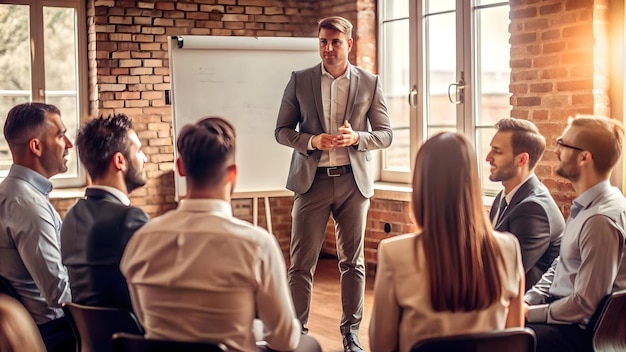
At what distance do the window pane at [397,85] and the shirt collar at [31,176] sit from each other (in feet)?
12.9

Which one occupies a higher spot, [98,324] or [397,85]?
[397,85]

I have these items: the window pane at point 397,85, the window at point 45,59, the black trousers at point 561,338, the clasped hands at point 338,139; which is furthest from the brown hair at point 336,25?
the window at point 45,59

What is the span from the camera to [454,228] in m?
2.03

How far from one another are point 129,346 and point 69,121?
5.19 meters

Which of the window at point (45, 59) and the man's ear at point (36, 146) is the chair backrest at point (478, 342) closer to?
the man's ear at point (36, 146)

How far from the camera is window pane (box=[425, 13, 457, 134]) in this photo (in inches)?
238

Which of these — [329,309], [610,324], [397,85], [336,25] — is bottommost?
[329,309]

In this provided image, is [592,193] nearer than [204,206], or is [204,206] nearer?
[204,206]

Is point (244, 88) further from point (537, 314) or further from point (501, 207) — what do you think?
point (537, 314)

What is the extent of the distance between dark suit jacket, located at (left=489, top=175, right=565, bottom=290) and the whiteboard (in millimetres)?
3152

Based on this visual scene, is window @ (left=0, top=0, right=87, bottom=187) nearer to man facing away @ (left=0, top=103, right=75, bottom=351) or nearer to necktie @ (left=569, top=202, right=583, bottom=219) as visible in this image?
man facing away @ (left=0, top=103, right=75, bottom=351)

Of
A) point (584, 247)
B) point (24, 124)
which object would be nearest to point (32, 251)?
point (24, 124)

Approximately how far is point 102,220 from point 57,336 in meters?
0.56

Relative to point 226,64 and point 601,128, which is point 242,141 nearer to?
point 226,64
